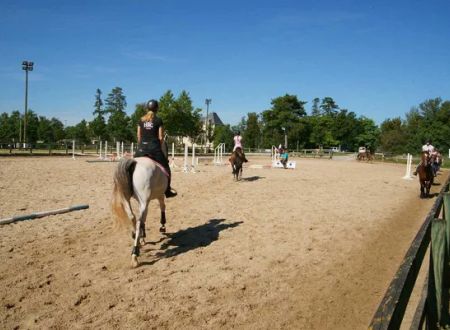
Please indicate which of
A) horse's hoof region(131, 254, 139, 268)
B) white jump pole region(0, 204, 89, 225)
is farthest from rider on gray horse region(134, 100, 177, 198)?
white jump pole region(0, 204, 89, 225)

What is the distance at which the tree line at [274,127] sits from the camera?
193 ft

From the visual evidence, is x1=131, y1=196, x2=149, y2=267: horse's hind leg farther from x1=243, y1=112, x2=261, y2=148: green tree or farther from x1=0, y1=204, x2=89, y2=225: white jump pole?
x1=243, y1=112, x2=261, y2=148: green tree

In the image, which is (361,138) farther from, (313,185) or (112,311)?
(112,311)

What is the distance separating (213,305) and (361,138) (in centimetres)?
10186

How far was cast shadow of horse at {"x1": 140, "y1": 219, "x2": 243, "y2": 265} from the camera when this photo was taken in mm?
5989

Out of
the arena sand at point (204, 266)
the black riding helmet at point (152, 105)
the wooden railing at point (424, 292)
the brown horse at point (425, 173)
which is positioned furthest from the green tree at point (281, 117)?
the wooden railing at point (424, 292)

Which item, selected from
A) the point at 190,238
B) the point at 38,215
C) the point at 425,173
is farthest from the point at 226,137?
the point at 190,238

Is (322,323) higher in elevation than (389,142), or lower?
lower

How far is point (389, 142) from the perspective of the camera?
235 ft

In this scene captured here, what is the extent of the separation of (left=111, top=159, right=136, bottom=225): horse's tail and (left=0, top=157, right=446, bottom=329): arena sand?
601 mm

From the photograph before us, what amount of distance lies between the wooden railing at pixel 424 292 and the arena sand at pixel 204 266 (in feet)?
4.19

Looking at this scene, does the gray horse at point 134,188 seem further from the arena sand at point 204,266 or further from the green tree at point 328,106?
the green tree at point 328,106

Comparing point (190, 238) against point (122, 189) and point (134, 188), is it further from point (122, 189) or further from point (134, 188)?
point (122, 189)

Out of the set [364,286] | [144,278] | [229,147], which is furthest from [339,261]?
[229,147]
